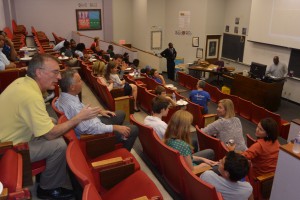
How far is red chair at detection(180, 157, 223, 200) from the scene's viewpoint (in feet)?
6.23

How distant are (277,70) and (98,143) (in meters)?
6.85

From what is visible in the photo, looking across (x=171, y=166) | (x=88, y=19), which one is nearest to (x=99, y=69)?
(x=171, y=166)

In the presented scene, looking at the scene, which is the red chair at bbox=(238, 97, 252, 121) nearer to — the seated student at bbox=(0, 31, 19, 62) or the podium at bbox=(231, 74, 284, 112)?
the podium at bbox=(231, 74, 284, 112)

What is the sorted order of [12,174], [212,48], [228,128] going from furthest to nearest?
1. [212,48]
2. [228,128]
3. [12,174]

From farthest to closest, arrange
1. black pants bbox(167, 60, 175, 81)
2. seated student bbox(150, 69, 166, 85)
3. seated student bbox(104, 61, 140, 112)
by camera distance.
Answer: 1. black pants bbox(167, 60, 175, 81)
2. seated student bbox(150, 69, 166, 85)
3. seated student bbox(104, 61, 140, 112)

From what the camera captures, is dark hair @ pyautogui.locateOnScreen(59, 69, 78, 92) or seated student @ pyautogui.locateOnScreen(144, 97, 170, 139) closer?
dark hair @ pyautogui.locateOnScreen(59, 69, 78, 92)

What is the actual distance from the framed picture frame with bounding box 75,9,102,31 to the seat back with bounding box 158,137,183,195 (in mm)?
12199

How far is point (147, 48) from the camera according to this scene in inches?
481

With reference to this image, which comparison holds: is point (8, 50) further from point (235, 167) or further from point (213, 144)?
point (235, 167)

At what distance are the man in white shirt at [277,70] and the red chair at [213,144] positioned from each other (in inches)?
212

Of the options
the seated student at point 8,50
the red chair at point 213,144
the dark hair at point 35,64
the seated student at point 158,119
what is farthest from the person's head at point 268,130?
the seated student at point 8,50

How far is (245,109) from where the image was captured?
6.31m

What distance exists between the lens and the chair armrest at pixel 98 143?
2734mm

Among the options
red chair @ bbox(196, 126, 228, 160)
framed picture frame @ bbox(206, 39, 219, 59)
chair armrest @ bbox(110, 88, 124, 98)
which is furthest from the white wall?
red chair @ bbox(196, 126, 228, 160)
